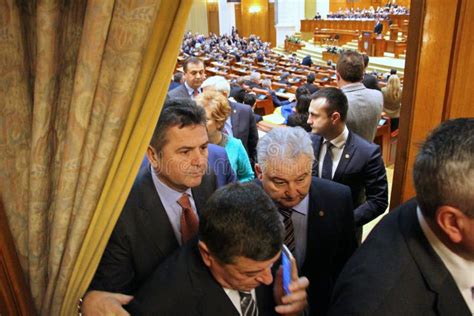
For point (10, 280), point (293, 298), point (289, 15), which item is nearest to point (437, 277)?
point (293, 298)

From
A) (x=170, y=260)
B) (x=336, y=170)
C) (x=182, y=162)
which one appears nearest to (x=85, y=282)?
(x=170, y=260)

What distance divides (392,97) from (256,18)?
20.5 meters

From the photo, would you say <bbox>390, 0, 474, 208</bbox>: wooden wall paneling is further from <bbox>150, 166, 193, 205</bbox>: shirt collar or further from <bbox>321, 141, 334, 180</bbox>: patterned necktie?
<bbox>150, 166, 193, 205</bbox>: shirt collar

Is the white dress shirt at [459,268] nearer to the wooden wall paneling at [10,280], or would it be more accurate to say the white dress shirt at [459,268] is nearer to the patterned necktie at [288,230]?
the patterned necktie at [288,230]

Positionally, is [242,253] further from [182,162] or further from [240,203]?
[182,162]

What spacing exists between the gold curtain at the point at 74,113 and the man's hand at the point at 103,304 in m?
0.10

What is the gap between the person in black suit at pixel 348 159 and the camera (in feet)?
7.25

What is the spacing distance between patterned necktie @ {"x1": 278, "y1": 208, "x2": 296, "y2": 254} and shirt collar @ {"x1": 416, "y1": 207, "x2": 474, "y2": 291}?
28.7 inches

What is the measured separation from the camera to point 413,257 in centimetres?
100

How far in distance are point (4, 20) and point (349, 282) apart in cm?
116

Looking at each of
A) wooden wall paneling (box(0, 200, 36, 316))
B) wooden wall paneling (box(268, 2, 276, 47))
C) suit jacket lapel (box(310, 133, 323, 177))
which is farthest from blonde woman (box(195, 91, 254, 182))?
wooden wall paneling (box(268, 2, 276, 47))

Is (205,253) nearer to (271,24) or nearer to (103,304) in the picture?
(103,304)

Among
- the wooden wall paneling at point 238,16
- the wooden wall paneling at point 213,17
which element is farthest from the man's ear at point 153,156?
the wooden wall paneling at point 213,17

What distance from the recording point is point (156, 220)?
5.00 ft
